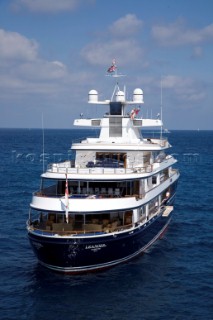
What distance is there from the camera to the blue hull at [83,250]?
28.1 meters

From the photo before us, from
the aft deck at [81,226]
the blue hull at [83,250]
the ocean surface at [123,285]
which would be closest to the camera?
the ocean surface at [123,285]

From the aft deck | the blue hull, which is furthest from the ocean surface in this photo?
the aft deck

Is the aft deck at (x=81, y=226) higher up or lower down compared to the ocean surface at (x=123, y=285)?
higher up

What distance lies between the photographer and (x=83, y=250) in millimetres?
28438

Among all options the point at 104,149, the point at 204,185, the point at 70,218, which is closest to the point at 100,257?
the point at 70,218

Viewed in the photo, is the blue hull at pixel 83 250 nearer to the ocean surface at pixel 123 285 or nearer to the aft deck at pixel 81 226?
the aft deck at pixel 81 226

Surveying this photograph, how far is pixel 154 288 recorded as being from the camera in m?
28.4

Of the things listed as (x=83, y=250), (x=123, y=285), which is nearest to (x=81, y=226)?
(x=83, y=250)

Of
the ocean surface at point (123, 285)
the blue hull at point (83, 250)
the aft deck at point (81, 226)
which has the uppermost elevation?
the aft deck at point (81, 226)

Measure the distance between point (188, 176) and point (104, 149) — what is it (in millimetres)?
46702

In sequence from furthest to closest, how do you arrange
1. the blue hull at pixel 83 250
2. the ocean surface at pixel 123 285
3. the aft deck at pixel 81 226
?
the aft deck at pixel 81 226, the blue hull at pixel 83 250, the ocean surface at pixel 123 285

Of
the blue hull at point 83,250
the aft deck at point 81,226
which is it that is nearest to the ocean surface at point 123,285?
the blue hull at point 83,250

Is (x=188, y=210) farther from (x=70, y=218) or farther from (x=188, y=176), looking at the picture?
(x=188, y=176)

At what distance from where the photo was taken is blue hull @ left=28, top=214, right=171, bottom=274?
2812cm
